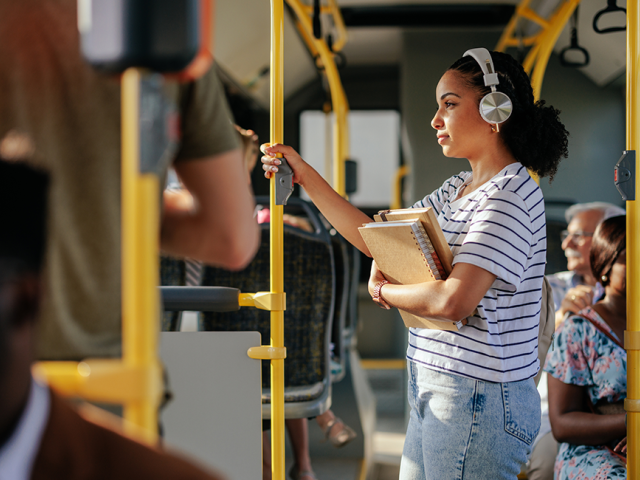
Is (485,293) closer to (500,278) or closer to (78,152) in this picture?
(500,278)

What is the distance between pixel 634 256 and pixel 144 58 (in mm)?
1456

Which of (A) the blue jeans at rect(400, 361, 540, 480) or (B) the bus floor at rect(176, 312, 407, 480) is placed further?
(B) the bus floor at rect(176, 312, 407, 480)

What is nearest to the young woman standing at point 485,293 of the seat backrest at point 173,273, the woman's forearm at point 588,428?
the woman's forearm at point 588,428

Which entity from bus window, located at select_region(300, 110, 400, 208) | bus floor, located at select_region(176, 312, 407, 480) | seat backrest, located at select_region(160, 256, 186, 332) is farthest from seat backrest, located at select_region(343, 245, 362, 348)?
bus window, located at select_region(300, 110, 400, 208)

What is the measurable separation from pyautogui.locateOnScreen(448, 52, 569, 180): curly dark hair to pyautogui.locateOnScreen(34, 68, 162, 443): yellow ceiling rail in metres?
1.12

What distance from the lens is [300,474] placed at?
3.20 metres

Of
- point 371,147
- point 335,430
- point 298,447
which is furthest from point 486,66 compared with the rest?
point 371,147

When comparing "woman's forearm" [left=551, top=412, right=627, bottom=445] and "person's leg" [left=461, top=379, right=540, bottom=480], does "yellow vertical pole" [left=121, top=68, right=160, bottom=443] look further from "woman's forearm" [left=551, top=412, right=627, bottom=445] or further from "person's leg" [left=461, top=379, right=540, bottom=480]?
"woman's forearm" [left=551, top=412, right=627, bottom=445]

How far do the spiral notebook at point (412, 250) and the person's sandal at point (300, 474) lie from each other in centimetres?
193

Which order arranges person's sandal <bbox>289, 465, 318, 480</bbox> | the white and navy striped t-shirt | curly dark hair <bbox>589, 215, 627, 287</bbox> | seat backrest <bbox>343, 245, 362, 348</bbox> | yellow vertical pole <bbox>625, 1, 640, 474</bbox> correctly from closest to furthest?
the white and navy striped t-shirt
yellow vertical pole <bbox>625, 1, 640, 474</bbox>
curly dark hair <bbox>589, 215, 627, 287</bbox>
person's sandal <bbox>289, 465, 318, 480</bbox>
seat backrest <bbox>343, 245, 362, 348</bbox>

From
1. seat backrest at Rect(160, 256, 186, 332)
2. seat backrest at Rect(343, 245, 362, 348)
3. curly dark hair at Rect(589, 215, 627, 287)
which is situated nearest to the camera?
curly dark hair at Rect(589, 215, 627, 287)

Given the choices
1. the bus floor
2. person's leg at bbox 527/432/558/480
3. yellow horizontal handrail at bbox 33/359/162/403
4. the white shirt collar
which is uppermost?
yellow horizontal handrail at bbox 33/359/162/403

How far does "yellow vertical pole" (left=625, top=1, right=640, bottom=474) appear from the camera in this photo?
63.2 inches

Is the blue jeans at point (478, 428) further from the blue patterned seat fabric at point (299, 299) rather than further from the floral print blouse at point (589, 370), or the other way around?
the blue patterned seat fabric at point (299, 299)
